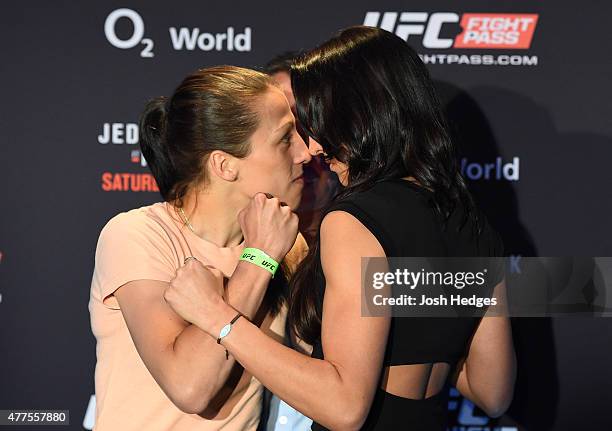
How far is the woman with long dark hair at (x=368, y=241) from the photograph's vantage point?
4.14 feet

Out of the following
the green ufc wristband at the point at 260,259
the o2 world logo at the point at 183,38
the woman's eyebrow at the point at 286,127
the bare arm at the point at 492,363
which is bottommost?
the bare arm at the point at 492,363

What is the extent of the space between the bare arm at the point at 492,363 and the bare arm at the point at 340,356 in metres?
0.39

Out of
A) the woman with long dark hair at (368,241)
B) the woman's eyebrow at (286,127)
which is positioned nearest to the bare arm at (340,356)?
the woman with long dark hair at (368,241)

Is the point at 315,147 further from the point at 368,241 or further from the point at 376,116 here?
the point at 368,241

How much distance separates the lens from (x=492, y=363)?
5.28ft

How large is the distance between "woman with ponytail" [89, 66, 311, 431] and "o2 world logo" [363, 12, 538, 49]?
38.2 inches

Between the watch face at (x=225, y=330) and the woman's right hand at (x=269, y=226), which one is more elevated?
the woman's right hand at (x=269, y=226)

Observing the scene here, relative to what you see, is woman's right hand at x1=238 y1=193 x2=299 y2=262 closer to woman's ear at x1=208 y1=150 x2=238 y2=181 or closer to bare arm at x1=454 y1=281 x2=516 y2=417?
woman's ear at x1=208 y1=150 x2=238 y2=181

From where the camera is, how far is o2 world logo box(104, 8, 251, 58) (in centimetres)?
263

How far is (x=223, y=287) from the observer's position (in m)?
1.70

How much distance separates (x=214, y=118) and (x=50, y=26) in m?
1.23

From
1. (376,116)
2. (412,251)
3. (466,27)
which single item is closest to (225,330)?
(412,251)

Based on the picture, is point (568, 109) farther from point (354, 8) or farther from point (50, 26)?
point (50, 26)

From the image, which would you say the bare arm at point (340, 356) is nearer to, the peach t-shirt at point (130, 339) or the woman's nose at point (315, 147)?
the woman's nose at point (315, 147)
